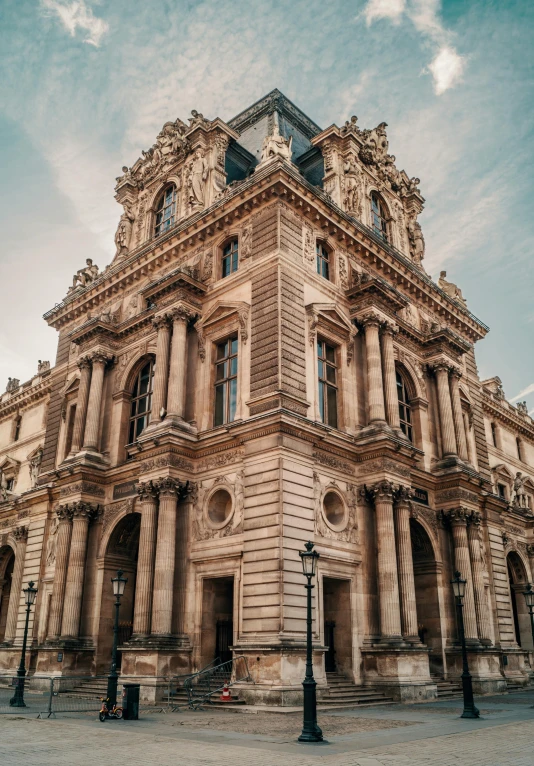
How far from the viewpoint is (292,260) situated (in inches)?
1072

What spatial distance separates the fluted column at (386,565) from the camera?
80.5 feet

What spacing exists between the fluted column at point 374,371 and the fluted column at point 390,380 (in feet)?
1.59

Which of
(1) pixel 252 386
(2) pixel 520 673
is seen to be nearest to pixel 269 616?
(1) pixel 252 386

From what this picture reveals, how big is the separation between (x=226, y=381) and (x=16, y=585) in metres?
17.3

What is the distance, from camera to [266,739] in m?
14.0

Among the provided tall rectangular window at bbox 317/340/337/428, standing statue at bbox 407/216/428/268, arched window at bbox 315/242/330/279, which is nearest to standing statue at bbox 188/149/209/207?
arched window at bbox 315/242/330/279

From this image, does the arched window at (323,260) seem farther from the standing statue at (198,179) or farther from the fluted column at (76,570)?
the fluted column at (76,570)

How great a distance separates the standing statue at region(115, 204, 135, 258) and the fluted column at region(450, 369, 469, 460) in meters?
19.0

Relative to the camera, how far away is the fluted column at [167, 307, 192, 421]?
27.2 meters

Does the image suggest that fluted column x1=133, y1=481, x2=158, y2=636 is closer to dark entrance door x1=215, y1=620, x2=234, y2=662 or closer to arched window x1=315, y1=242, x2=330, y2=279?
dark entrance door x1=215, y1=620, x2=234, y2=662

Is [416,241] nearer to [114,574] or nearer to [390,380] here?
[390,380]

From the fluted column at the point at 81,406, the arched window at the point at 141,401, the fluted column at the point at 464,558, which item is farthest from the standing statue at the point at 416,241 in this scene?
the fluted column at the point at 81,406

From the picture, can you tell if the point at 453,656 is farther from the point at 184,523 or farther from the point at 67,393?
the point at 67,393

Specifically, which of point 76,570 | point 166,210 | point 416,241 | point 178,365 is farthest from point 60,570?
point 416,241
